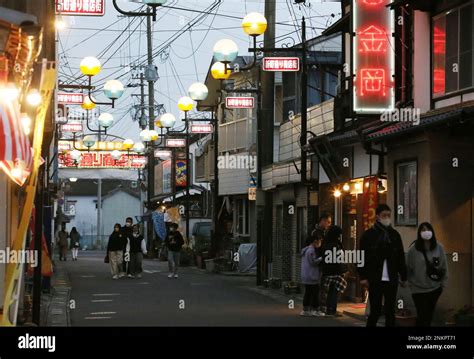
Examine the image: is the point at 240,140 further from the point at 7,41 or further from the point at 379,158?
the point at 7,41

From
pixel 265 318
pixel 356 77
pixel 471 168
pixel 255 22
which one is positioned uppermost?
pixel 255 22

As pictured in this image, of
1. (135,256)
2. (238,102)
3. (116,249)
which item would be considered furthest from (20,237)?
(135,256)

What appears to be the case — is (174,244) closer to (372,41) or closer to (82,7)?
(372,41)

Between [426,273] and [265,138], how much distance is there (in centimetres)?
1539

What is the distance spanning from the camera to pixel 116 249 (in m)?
33.3

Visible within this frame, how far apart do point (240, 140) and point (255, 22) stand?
20193mm

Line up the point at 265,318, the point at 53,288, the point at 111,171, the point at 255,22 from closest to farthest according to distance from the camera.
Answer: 1. the point at 265,318
2. the point at 255,22
3. the point at 53,288
4. the point at 111,171

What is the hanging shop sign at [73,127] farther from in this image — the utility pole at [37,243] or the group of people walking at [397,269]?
the group of people walking at [397,269]

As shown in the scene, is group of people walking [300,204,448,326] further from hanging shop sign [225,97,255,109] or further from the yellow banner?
hanging shop sign [225,97,255,109]

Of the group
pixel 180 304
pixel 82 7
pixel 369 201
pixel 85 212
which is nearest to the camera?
pixel 82 7

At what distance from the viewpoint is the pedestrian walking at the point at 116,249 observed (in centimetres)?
3341

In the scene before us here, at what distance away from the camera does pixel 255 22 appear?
2455 cm

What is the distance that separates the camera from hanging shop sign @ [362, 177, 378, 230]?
23.3 m
